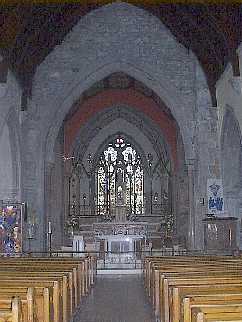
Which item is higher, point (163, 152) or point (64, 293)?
point (163, 152)

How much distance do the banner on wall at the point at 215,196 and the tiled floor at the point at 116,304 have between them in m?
5.99

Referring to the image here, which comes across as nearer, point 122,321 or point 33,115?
point 122,321

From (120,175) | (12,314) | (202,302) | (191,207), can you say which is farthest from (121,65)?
(12,314)

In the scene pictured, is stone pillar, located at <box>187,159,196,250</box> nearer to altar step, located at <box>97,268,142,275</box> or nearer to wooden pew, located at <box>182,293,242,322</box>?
altar step, located at <box>97,268,142,275</box>

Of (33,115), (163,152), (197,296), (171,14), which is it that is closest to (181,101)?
(171,14)

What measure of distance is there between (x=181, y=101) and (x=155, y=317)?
12.9 meters

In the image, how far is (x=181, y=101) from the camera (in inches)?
786

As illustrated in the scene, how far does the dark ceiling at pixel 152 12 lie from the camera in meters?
15.6

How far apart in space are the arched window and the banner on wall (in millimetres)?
13244

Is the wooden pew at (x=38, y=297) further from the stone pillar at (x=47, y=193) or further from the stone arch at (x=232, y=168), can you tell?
the stone pillar at (x=47, y=193)

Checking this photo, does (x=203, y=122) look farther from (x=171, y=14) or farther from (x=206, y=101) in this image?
(x=171, y=14)

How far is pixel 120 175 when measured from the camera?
33156 mm

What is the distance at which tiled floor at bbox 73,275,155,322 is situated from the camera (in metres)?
7.75

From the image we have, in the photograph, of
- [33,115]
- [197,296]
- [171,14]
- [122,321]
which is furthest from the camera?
[33,115]
